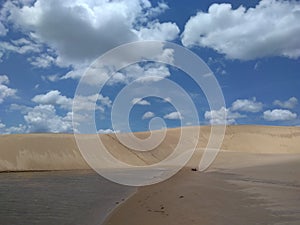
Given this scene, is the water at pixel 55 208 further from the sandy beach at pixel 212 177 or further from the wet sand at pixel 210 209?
the wet sand at pixel 210 209

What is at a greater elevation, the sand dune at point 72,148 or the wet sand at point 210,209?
the sand dune at point 72,148

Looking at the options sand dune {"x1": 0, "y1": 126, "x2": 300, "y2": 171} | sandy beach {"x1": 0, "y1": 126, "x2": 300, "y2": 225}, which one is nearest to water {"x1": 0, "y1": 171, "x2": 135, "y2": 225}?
sandy beach {"x1": 0, "y1": 126, "x2": 300, "y2": 225}

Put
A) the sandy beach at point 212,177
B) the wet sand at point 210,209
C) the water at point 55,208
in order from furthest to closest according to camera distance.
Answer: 1. the water at point 55,208
2. the sandy beach at point 212,177
3. the wet sand at point 210,209

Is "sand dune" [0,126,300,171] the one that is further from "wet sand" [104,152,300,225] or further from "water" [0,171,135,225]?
"wet sand" [104,152,300,225]

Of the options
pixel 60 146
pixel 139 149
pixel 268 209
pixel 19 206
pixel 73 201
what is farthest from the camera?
pixel 139 149

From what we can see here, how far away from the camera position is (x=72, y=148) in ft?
159

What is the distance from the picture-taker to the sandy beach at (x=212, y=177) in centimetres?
925

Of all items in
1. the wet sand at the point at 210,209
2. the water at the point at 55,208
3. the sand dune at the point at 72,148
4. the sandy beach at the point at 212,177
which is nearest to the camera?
the wet sand at the point at 210,209

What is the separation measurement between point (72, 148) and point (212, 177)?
2952cm

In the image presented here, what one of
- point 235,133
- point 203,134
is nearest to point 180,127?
point 203,134

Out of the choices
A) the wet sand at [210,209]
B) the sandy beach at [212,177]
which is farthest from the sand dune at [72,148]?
the wet sand at [210,209]

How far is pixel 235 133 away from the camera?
76.8 meters

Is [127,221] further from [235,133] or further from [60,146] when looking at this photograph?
[235,133]

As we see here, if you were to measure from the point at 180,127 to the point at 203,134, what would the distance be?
4957 millimetres
